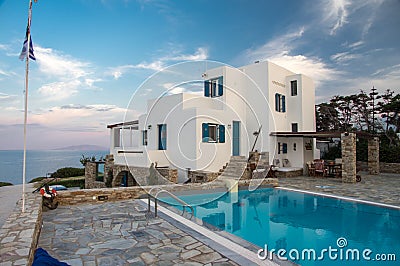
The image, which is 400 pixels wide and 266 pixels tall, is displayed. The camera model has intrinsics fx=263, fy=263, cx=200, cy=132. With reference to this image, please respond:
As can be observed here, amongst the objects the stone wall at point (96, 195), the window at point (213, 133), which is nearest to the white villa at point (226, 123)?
the window at point (213, 133)

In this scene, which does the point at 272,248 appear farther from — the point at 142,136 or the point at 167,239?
the point at 142,136

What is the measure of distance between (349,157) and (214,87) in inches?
331

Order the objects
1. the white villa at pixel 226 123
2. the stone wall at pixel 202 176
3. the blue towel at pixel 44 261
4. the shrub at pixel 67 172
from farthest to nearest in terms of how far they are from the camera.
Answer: the shrub at pixel 67 172
the white villa at pixel 226 123
the stone wall at pixel 202 176
the blue towel at pixel 44 261

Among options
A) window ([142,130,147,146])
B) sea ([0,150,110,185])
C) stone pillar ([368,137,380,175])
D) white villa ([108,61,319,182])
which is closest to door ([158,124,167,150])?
white villa ([108,61,319,182])

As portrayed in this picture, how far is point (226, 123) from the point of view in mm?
15266

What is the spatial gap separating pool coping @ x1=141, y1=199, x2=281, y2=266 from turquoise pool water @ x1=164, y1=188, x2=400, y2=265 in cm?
34

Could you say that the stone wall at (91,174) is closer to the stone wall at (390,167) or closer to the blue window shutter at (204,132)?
the blue window shutter at (204,132)

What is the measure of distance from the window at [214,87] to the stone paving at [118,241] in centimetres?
1057

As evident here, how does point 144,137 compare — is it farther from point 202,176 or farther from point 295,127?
point 295,127

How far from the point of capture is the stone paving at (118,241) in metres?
4.09

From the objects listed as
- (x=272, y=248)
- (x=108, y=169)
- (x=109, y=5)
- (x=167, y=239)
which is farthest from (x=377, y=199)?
(x=108, y=169)

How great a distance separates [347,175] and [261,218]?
7.63 meters

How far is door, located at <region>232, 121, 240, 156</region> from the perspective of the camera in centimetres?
1583

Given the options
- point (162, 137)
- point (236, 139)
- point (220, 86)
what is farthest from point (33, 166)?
point (236, 139)
